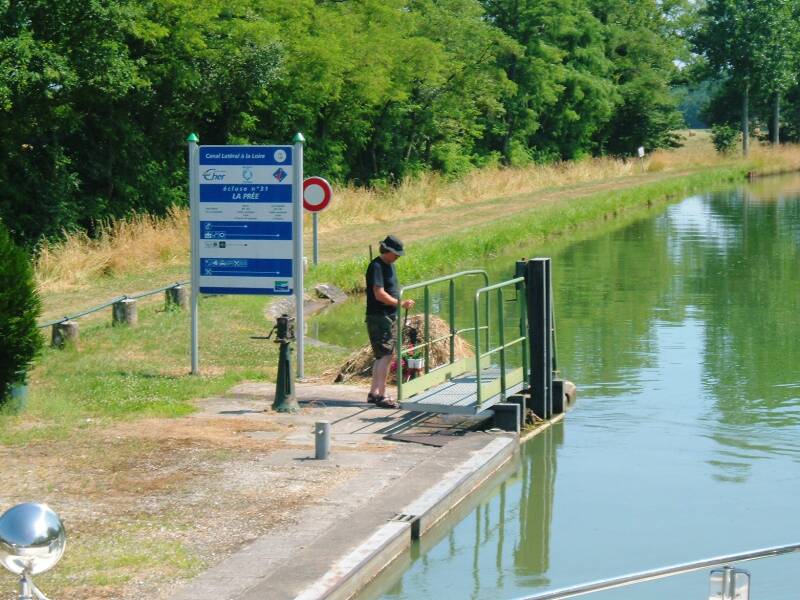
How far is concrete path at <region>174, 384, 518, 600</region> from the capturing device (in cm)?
772

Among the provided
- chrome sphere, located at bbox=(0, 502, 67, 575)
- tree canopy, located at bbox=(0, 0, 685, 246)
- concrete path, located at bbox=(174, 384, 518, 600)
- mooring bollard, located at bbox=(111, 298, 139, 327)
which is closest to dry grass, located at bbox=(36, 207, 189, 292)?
tree canopy, located at bbox=(0, 0, 685, 246)

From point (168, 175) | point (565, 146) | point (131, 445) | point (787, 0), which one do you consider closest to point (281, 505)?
point (131, 445)

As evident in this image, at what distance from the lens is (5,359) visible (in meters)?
11.8

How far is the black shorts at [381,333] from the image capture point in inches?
506

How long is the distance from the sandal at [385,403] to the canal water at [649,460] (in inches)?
54.5

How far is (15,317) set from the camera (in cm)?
1178

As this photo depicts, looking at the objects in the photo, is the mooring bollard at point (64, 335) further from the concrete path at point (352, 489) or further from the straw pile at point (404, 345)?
the straw pile at point (404, 345)

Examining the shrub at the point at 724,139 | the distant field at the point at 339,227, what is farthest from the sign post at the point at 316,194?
the shrub at the point at 724,139

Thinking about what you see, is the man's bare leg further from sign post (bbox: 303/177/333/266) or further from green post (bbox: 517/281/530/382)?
sign post (bbox: 303/177/333/266)

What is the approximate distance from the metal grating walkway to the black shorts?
0.57 metres

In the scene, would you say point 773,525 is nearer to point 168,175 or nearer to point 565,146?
point 168,175

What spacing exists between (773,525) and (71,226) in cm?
2448

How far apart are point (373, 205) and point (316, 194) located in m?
14.4

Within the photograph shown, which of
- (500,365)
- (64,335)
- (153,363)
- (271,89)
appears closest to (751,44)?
(271,89)
